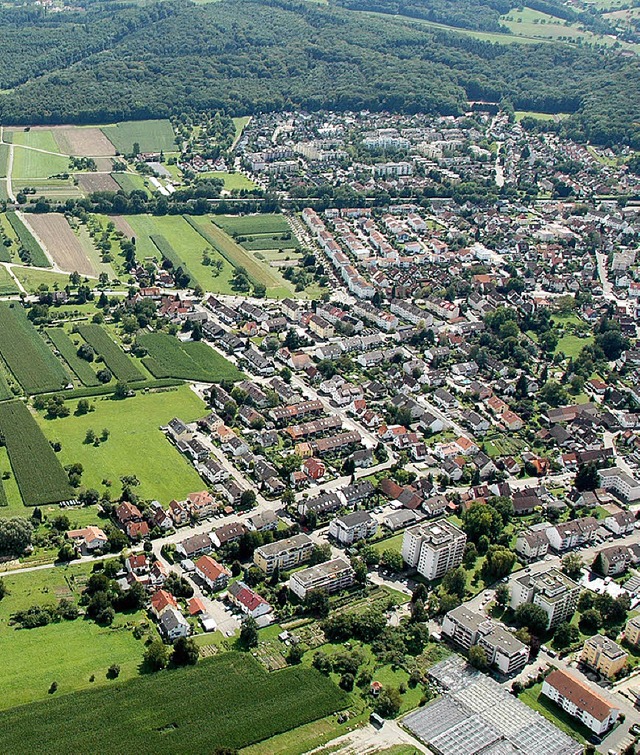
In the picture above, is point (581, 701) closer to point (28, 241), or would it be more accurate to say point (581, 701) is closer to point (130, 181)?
point (28, 241)

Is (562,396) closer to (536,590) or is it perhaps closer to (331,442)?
(331,442)

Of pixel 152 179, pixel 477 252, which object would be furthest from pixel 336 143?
pixel 477 252

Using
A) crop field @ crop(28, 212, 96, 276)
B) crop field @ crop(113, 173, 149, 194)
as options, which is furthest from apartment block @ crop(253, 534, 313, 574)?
crop field @ crop(113, 173, 149, 194)

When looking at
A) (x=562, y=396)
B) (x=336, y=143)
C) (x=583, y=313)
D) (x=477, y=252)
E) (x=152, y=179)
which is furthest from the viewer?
(x=336, y=143)

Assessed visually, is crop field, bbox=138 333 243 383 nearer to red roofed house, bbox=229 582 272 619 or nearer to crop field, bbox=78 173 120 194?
red roofed house, bbox=229 582 272 619

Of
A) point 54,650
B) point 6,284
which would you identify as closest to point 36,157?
point 6,284

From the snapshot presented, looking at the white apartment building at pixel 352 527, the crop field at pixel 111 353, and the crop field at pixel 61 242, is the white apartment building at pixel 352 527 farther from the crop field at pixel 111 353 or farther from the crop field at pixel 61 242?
the crop field at pixel 61 242

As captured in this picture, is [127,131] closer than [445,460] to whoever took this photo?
No
